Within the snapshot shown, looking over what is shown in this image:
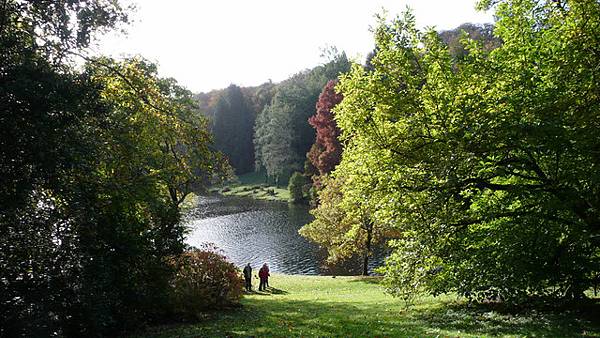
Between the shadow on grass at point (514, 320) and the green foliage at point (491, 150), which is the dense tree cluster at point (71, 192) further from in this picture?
the shadow on grass at point (514, 320)

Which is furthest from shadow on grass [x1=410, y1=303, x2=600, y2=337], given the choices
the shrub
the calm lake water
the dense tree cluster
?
the calm lake water

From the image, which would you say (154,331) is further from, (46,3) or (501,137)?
(501,137)

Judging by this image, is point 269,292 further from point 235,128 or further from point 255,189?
point 235,128

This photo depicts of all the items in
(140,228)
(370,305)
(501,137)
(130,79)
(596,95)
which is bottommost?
(370,305)

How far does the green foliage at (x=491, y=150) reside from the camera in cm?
1064

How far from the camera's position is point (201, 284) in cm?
1639

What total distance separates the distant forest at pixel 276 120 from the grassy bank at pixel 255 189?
2.80m

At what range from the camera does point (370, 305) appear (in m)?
18.2

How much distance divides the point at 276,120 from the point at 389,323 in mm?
82015

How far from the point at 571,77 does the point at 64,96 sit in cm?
1206

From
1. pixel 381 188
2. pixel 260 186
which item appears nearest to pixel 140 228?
pixel 381 188

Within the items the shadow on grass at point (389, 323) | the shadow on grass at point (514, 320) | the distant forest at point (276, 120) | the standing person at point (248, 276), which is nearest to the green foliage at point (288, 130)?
the distant forest at point (276, 120)

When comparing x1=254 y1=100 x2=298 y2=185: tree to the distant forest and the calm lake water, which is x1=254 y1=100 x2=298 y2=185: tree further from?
the calm lake water

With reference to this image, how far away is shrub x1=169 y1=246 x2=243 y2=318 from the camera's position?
48.5 ft
